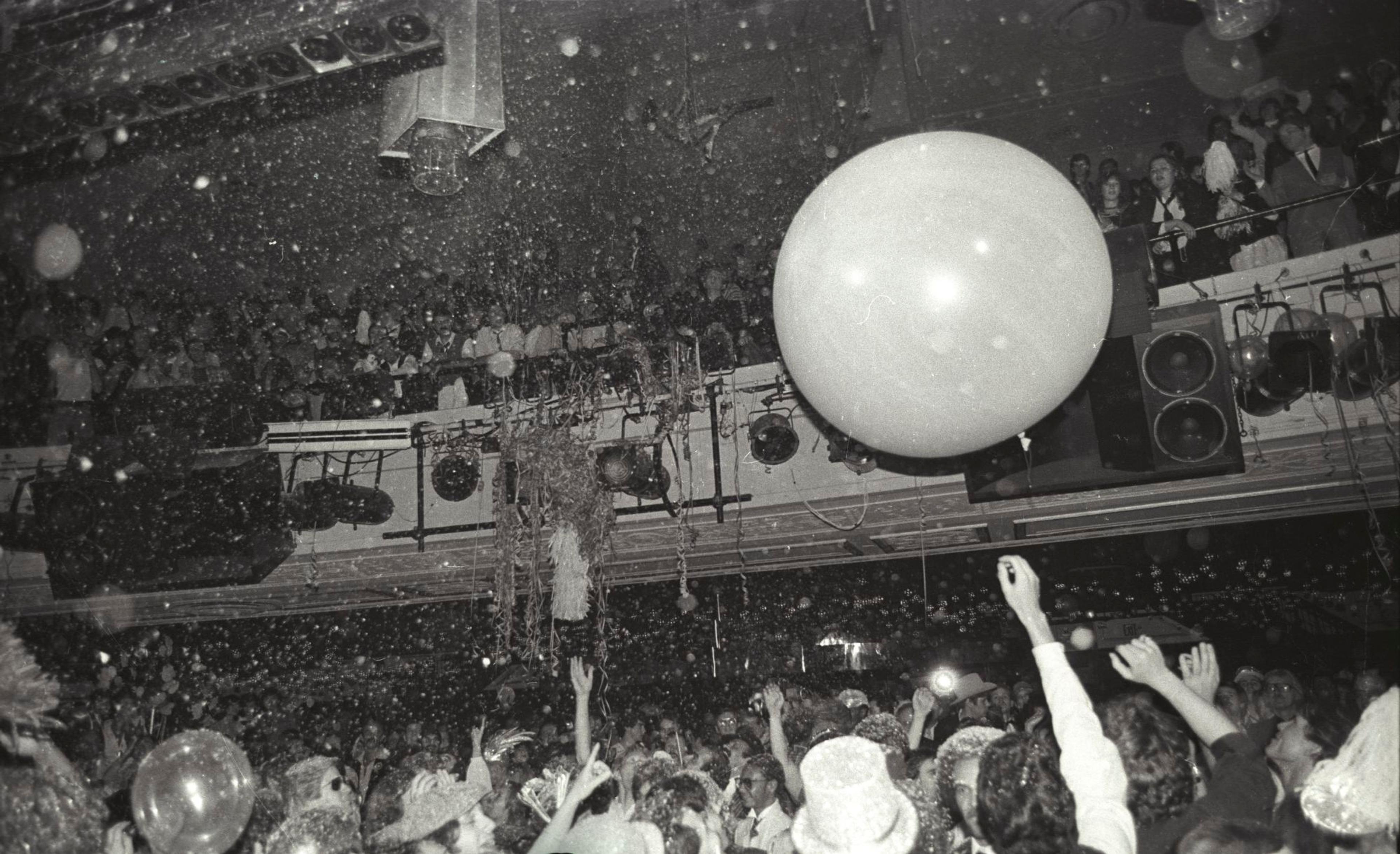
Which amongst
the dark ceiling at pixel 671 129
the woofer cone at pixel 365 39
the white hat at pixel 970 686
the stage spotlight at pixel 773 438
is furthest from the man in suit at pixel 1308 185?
the white hat at pixel 970 686

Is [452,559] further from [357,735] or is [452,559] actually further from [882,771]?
[882,771]

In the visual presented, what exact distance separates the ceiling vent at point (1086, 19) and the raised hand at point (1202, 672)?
469 cm

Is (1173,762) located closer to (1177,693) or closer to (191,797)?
(1177,693)

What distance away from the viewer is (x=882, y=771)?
1.49 m

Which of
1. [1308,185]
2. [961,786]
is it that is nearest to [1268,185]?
[1308,185]

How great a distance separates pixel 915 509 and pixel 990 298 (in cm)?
410

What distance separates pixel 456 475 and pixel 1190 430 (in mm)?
3933

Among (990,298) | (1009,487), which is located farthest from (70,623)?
(990,298)

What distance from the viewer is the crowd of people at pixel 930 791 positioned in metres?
1.33

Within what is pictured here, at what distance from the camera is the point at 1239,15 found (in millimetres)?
2191

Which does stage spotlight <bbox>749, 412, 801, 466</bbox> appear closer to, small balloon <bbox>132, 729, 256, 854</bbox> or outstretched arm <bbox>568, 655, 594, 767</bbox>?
outstretched arm <bbox>568, 655, 594, 767</bbox>

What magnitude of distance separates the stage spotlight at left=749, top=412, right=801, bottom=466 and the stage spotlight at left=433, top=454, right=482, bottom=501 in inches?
69.3

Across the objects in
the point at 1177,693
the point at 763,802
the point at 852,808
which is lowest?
the point at 763,802

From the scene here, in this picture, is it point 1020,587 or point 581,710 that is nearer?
point 1020,587
